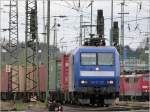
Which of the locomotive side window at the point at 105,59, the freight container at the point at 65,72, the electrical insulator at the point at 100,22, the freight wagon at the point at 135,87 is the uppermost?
the electrical insulator at the point at 100,22

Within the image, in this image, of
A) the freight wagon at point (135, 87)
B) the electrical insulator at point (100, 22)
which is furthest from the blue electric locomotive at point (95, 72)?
the freight wagon at point (135, 87)

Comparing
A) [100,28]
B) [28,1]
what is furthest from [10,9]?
[100,28]

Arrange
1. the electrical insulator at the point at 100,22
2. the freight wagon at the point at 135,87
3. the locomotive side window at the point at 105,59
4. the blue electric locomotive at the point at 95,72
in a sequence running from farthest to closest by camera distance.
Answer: the freight wagon at the point at 135,87 < the electrical insulator at the point at 100,22 < the locomotive side window at the point at 105,59 < the blue electric locomotive at the point at 95,72

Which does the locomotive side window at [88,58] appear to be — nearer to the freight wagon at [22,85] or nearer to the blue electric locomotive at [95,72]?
the blue electric locomotive at [95,72]

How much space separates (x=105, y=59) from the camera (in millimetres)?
29016

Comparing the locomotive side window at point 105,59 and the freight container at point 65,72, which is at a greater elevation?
the locomotive side window at point 105,59

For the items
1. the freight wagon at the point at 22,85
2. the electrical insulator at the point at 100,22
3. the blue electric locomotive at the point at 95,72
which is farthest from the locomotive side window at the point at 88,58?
the freight wagon at the point at 22,85

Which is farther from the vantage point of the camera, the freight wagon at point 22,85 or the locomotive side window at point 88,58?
the freight wagon at point 22,85

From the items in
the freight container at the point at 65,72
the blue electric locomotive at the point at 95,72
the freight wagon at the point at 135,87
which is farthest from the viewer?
the freight wagon at the point at 135,87

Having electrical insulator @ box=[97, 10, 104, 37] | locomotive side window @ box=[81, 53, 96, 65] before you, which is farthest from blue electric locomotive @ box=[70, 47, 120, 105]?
electrical insulator @ box=[97, 10, 104, 37]

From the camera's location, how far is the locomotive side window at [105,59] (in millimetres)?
28859

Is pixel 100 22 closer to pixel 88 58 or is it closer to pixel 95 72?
pixel 88 58

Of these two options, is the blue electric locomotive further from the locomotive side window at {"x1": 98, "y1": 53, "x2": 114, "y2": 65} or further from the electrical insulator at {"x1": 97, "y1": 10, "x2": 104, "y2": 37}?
the electrical insulator at {"x1": 97, "y1": 10, "x2": 104, "y2": 37}

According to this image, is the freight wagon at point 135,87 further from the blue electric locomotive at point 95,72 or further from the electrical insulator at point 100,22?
the blue electric locomotive at point 95,72
